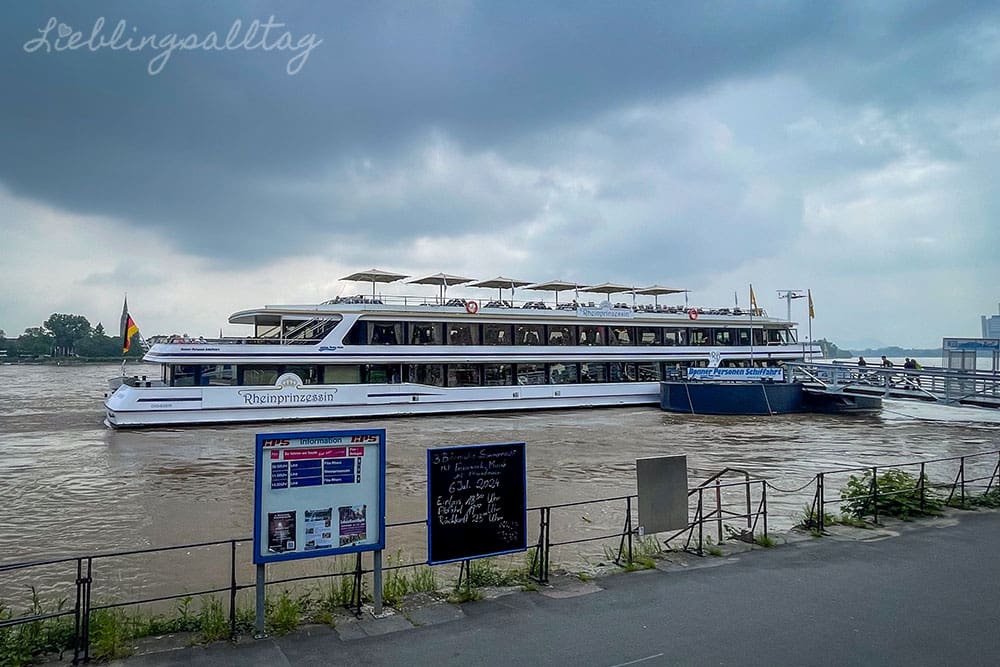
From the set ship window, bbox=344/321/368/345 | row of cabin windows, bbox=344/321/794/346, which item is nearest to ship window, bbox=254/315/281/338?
ship window, bbox=344/321/368/345

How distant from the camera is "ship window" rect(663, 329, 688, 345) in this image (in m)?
35.0

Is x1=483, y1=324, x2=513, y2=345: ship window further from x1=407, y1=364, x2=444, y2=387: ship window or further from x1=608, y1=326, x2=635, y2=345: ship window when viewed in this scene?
x1=608, y1=326, x2=635, y2=345: ship window

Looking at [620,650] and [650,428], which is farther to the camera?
[650,428]

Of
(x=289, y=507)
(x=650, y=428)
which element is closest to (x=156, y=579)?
(x=289, y=507)

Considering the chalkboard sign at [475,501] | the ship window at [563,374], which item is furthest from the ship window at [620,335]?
Answer: the chalkboard sign at [475,501]

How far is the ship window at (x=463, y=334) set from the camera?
2927 centimetres

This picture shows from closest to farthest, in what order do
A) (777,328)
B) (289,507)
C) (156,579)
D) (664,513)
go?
1. (289,507)
2. (664,513)
3. (156,579)
4. (777,328)

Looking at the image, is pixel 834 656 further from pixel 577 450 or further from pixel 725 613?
pixel 577 450

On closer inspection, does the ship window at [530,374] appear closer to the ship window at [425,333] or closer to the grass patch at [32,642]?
the ship window at [425,333]

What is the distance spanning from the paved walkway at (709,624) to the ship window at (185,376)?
866 inches

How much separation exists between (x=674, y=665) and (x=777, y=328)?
3719cm

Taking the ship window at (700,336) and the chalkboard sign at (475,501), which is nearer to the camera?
the chalkboard sign at (475,501)

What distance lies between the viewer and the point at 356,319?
87.7 feet

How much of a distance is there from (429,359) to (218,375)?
8.27m
